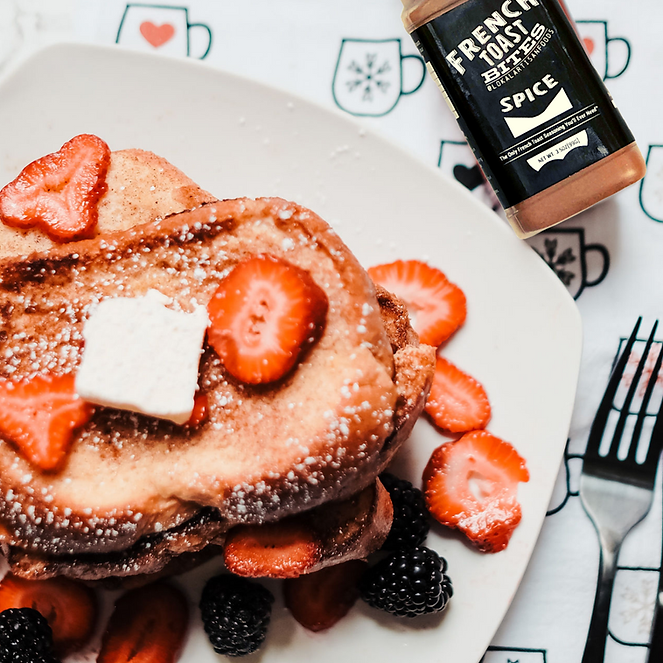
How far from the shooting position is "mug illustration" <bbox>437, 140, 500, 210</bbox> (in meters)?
2.08

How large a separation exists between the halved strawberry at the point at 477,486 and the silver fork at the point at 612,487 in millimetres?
264

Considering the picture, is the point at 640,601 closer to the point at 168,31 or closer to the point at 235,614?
the point at 235,614

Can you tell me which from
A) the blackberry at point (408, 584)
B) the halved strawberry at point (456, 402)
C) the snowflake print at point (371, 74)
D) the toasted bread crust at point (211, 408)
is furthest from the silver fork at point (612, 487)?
the snowflake print at point (371, 74)

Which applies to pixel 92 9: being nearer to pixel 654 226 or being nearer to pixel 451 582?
pixel 654 226

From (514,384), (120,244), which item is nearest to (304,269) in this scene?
(120,244)

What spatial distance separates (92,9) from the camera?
2141mm

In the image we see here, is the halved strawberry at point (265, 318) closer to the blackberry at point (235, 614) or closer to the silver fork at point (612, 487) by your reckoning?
the blackberry at point (235, 614)

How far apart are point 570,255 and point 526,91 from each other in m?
0.54

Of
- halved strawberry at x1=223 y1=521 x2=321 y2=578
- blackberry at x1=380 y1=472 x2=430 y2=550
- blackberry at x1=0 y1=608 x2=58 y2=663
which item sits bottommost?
blackberry at x1=380 y1=472 x2=430 y2=550

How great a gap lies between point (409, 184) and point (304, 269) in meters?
0.65

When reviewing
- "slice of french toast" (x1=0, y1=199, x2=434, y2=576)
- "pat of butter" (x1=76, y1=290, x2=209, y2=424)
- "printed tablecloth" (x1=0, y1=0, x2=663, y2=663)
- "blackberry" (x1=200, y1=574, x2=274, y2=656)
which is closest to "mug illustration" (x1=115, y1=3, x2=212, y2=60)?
"printed tablecloth" (x1=0, y1=0, x2=663, y2=663)

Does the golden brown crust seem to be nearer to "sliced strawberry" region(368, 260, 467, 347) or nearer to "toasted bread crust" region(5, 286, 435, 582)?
"toasted bread crust" region(5, 286, 435, 582)

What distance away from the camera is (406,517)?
1.84m

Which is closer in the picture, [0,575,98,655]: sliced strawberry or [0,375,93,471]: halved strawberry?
[0,375,93,471]: halved strawberry
